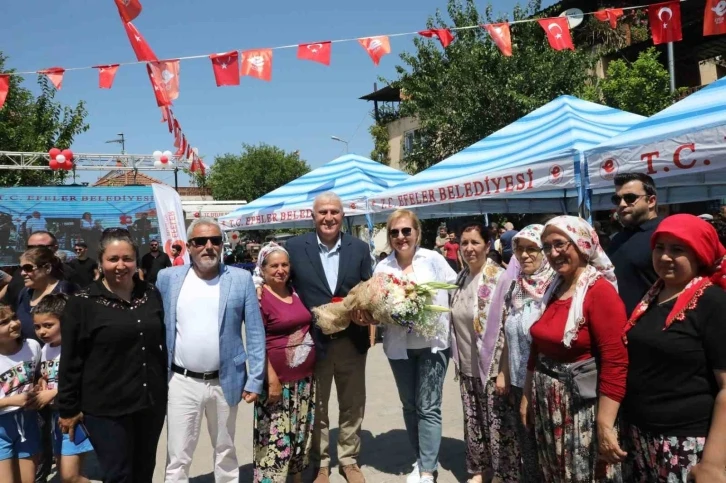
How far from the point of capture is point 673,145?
3867mm

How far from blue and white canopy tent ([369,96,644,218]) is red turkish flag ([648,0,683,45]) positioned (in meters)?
1.40

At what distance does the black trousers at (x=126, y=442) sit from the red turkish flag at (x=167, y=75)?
19.4ft

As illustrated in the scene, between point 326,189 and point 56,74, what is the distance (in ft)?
15.2

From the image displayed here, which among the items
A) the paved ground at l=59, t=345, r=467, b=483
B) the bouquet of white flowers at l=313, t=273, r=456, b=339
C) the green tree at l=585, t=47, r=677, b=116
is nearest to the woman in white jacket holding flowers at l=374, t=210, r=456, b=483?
the bouquet of white flowers at l=313, t=273, r=456, b=339

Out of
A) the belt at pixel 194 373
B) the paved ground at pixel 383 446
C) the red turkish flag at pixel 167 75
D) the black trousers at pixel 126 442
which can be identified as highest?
the red turkish flag at pixel 167 75

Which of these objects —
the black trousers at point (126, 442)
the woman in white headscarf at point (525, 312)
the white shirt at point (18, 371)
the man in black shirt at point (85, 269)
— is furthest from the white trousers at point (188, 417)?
the man in black shirt at point (85, 269)

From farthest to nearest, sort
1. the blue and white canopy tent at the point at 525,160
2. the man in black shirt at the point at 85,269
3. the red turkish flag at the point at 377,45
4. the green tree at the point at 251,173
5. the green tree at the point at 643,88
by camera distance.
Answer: the green tree at the point at 251,173
the green tree at the point at 643,88
the man in black shirt at the point at 85,269
the red turkish flag at the point at 377,45
the blue and white canopy tent at the point at 525,160

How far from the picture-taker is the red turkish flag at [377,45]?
7.61 metres

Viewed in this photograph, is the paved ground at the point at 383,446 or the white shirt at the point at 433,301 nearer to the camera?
the white shirt at the point at 433,301

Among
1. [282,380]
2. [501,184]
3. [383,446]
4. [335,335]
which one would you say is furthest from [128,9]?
[383,446]

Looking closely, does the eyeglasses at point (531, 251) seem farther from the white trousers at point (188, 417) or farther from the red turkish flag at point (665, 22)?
the red turkish flag at point (665, 22)

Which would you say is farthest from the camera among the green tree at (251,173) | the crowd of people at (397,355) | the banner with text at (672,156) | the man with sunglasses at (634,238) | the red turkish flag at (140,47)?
the green tree at (251,173)

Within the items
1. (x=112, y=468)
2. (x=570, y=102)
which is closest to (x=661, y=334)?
(x=112, y=468)

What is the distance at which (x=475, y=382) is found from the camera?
12.1 feet
